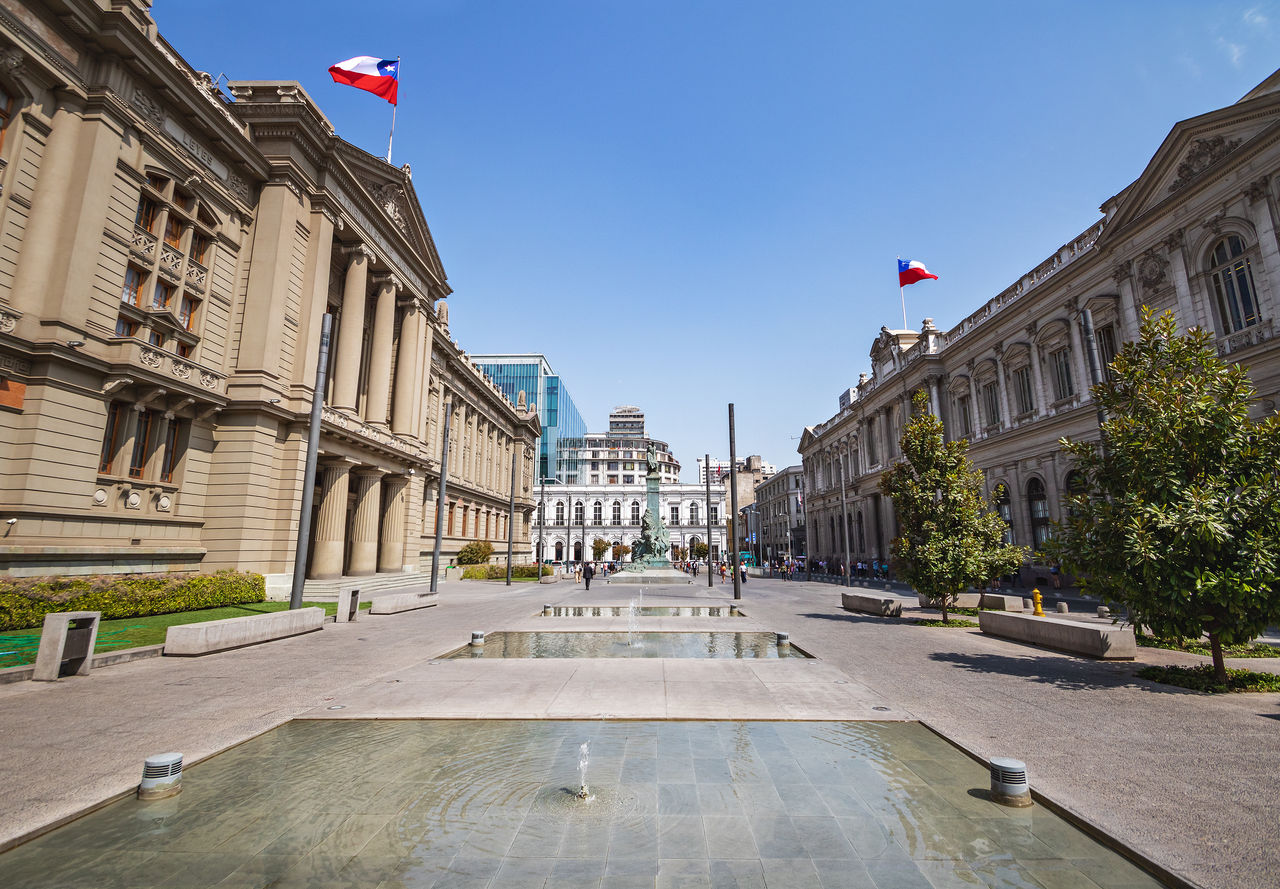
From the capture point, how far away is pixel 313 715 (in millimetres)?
7996

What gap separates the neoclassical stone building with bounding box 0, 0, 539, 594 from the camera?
17.3 meters

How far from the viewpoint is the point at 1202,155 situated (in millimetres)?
24969

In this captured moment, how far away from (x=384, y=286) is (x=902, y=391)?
42.2 meters

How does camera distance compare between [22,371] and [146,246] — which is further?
[146,246]

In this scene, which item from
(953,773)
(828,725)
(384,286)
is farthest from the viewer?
(384,286)

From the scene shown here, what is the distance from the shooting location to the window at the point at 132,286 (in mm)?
20422

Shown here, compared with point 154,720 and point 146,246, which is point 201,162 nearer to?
point 146,246

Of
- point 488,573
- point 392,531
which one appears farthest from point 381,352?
point 488,573

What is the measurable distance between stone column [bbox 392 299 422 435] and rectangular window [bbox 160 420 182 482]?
48.6ft

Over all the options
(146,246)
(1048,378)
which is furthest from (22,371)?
(1048,378)

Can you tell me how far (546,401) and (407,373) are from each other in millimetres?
78779

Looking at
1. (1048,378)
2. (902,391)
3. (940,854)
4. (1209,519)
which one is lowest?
(940,854)

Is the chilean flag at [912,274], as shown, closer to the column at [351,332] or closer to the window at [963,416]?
the window at [963,416]

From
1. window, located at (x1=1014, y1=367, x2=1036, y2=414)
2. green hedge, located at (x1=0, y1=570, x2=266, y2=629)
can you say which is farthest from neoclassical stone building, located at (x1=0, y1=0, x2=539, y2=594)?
window, located at (x1=1014, y1=367, x2=1036, y2=414)
